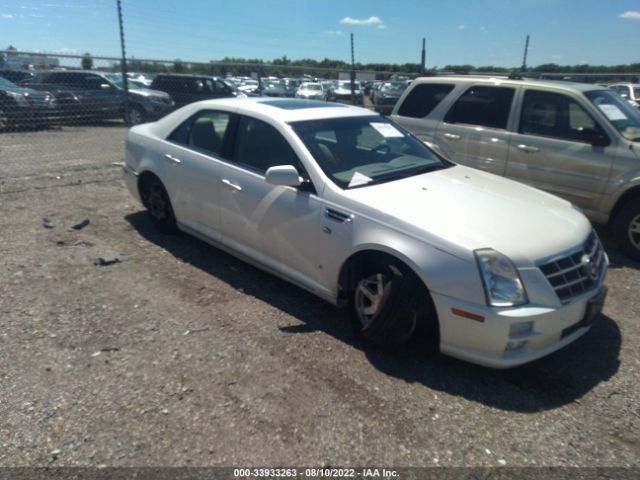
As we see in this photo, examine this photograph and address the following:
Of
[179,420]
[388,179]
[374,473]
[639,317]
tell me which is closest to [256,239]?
[388,179]

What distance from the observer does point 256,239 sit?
421cm

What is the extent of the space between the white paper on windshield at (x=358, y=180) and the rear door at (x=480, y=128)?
300 cm

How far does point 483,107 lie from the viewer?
633 centimetres

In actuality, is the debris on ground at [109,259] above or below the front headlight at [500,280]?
below

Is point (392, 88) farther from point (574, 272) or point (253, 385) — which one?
point (253, 385)

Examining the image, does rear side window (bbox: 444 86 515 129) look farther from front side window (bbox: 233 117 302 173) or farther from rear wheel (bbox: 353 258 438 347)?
rear wheel (bbox: 353 258 438 347)

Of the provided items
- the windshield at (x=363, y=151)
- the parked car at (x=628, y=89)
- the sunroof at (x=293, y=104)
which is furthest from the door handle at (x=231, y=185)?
the parked car at (x=628, y=89)

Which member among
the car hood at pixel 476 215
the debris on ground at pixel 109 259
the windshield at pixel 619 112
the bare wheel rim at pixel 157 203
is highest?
the windshield at pixel 619 112

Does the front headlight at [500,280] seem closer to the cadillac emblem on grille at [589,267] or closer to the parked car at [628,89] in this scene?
the cadillac emblem on grille at [589,267]

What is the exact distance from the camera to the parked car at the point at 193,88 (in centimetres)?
1636

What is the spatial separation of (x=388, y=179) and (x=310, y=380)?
1.68m

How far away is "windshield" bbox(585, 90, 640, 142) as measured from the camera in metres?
5.43

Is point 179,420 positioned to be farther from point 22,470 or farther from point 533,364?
point 533,364

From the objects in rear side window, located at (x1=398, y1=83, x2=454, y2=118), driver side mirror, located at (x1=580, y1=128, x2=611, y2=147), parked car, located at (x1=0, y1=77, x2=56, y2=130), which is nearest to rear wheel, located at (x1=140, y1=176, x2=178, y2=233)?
rear side window, located at (x1=398, y1=83, x2=454, y2=118)
